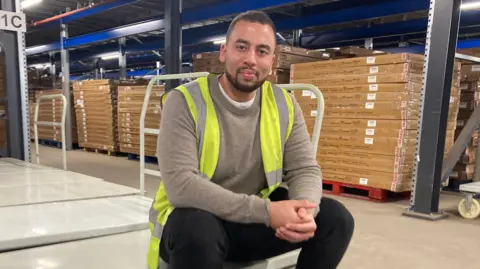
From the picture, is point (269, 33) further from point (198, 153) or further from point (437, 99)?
point (437, 99)

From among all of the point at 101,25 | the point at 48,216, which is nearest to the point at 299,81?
the point at 48,216

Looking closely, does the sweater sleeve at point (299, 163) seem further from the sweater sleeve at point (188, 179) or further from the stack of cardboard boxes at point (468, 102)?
the stack of cardboard boxes at point (468, 102)

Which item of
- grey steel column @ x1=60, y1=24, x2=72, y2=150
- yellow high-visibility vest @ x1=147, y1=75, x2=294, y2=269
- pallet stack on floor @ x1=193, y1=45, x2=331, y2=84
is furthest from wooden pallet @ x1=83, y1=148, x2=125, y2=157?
yellow high-visibility vest @ x1=147, y1=75, x2=294, y2=269

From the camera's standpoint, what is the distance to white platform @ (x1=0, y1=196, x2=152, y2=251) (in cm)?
201

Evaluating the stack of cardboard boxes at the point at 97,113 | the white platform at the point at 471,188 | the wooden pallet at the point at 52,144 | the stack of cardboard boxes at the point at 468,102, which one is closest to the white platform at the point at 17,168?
the white platform at the point at 471,188

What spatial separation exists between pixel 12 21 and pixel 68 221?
332 cm

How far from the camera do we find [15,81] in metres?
4.77

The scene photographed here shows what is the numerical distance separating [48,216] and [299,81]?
14.3 ft

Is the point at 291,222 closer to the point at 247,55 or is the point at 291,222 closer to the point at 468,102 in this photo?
the point at 247,55

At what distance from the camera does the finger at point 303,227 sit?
1.41 metres

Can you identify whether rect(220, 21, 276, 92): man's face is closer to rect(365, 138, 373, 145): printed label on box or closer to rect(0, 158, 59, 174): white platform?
rect(0, 158, 59, 174): white platform

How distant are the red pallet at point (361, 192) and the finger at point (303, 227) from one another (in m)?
4.04

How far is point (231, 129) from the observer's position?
1.62 m

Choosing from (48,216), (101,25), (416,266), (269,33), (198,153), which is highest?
(101,25)
